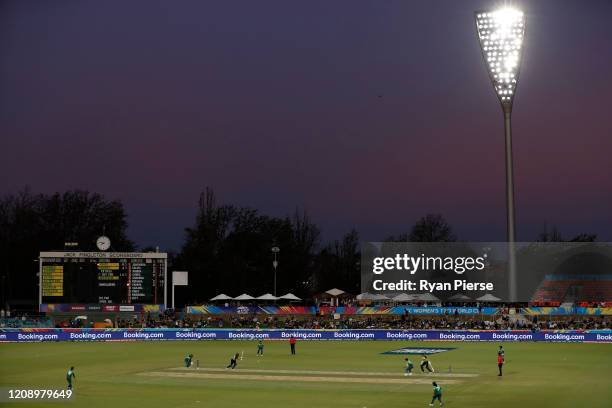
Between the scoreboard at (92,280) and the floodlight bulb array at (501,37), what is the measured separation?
121 ft

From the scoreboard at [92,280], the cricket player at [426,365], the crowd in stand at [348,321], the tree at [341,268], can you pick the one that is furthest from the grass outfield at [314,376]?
the tree at [341,268]

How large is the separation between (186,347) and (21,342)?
17904mm

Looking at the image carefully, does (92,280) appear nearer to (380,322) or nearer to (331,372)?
(380,322)

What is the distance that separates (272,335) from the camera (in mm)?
84688

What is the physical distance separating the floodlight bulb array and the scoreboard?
1451 inches

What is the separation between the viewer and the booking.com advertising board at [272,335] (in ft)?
262

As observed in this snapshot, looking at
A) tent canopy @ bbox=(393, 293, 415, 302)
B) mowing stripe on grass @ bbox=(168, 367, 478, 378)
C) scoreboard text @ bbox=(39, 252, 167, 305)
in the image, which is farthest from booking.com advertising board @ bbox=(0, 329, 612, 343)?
mowing stripe on grass @ bbox=(168, 367, 478, 378)

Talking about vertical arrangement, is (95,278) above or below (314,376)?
above

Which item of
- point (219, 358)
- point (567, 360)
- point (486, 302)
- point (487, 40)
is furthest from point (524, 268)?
point (219, 358)

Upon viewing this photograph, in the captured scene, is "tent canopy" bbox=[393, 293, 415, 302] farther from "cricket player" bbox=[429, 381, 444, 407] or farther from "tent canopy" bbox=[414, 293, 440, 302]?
"cricket player" bbox=[429, 381, 444, 407]

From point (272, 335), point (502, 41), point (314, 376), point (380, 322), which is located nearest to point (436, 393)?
point (314, 376)

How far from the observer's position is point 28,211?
138500 millimetres

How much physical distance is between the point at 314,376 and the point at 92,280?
3824 centimetres

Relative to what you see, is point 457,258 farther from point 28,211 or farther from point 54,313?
point 28,211
